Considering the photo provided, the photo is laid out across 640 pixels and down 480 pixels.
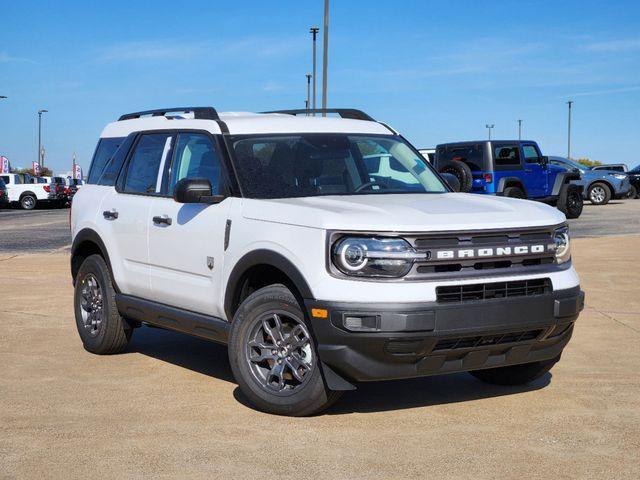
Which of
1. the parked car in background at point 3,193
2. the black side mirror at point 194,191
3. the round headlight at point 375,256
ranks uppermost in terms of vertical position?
the black side mirror at point 194,191

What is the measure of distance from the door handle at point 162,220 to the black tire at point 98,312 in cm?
96

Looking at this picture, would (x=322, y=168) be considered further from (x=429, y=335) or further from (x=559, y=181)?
(x=559, y=181)

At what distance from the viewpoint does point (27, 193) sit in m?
47.7

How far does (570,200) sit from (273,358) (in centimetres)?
2299

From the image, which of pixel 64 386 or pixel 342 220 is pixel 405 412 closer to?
pixel 342 220

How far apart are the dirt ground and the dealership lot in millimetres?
12

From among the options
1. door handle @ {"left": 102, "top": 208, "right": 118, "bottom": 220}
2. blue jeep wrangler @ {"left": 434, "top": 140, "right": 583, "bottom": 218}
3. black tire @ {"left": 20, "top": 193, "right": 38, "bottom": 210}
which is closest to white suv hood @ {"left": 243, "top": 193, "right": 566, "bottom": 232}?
door handle @ {"left": 102, "top": 208, "right": 118, "bottom": 220}

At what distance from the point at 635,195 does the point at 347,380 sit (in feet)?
137

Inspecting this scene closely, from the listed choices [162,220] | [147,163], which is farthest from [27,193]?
[162,220]

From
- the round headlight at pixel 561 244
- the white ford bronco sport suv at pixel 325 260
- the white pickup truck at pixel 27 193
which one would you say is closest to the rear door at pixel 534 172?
the white ford bronco sport suv at pixel 325 260

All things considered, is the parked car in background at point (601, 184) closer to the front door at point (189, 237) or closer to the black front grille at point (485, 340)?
the front door at point (189, 237)

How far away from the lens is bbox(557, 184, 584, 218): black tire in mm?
27609

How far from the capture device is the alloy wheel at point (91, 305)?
825 cm

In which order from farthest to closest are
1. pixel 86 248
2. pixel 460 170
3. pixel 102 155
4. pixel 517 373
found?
pixel 460 170 < pixel 102 155 < pixel 86 248 < pixel 517 373
